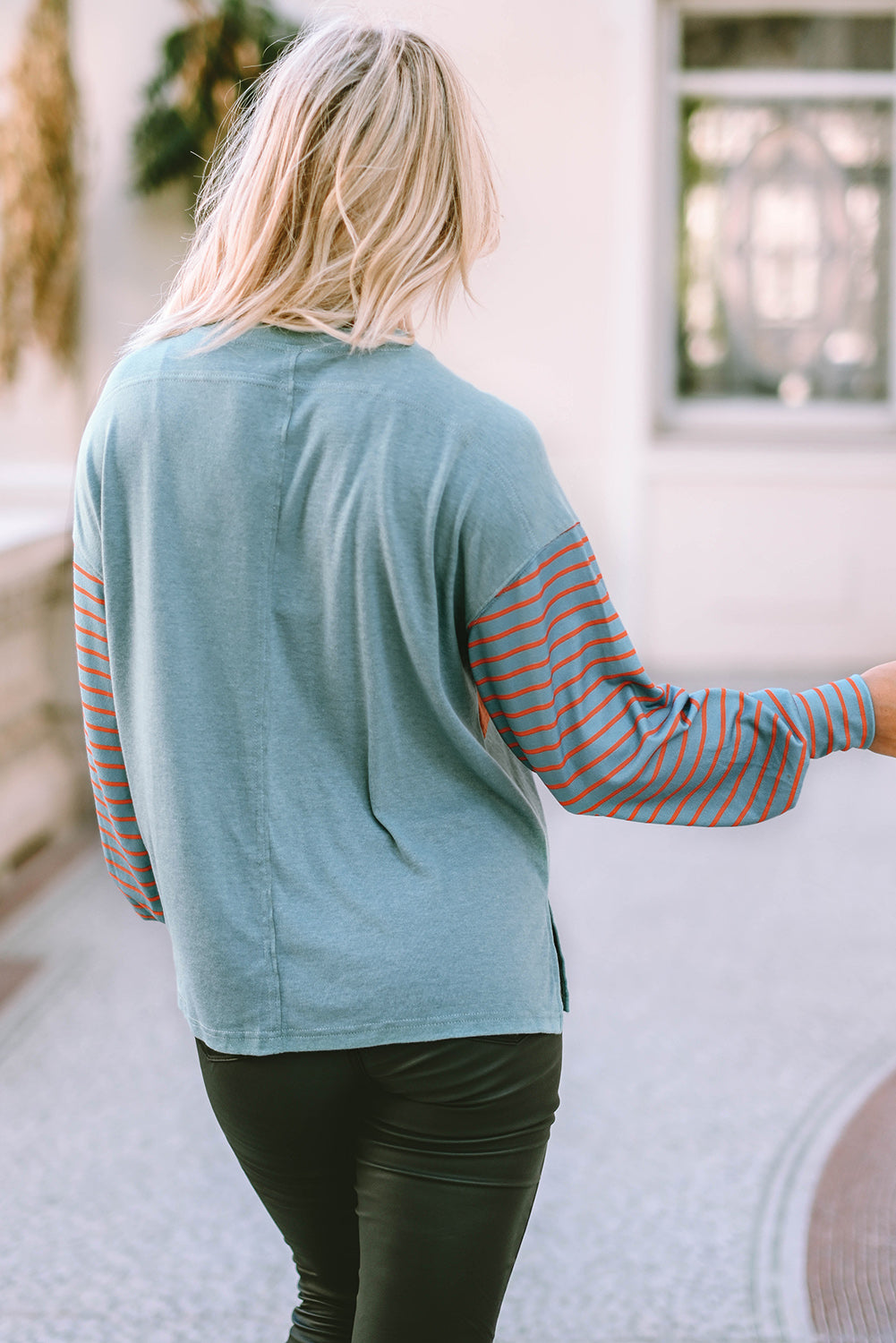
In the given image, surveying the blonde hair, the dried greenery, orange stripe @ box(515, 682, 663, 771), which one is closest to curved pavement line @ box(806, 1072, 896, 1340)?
orange stripe @ box(515, 682, 663, 771)

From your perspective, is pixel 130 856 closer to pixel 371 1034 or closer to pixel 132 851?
pixel 132 851

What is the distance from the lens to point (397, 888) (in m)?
1.12

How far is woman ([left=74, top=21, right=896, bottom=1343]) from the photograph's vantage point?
1.08m

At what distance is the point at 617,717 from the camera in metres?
1.17

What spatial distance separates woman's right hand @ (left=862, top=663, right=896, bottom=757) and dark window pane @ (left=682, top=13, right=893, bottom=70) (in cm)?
701

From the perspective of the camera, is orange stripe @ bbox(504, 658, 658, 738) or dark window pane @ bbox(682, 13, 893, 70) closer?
orange stripe @ bbox(504, 658, 658, 738)

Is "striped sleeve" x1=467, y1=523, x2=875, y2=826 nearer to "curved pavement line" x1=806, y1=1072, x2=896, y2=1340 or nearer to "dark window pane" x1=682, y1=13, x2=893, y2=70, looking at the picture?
"curved pavement line" x1=806, y1=1072, x2=896, y2=1340

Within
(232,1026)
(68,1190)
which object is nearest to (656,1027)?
(68,1190)

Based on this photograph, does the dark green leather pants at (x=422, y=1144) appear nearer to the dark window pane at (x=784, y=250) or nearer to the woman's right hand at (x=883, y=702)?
the woman's right hand at (x=883, y=702)

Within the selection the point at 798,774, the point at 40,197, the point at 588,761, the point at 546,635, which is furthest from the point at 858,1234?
the point at 40,197

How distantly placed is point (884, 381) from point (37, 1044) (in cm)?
612

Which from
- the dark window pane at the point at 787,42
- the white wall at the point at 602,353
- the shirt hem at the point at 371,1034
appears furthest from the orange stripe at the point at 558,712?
the dark window pane at the point at 787,42

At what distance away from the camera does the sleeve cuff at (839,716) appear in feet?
4.05

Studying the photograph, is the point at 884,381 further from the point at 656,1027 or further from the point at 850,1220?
the point at 850,1220
